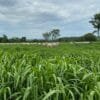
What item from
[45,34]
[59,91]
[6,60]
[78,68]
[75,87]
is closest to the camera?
[59,91]

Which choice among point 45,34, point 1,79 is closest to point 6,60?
point 1,79

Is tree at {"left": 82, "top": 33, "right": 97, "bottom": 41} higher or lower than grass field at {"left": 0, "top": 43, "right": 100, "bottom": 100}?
lower

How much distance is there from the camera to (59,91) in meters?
2.97

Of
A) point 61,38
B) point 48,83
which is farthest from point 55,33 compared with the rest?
point 48,83

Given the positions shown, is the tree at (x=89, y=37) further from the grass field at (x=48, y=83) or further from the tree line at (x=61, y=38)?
the grass field at (x=48, y=83)

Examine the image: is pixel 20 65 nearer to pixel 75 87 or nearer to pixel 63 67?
pixel 63 67

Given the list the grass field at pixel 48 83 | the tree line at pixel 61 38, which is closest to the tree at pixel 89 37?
the tree line at pixel 61 38

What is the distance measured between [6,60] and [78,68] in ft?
3.28

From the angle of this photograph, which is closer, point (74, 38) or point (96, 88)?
point (96, 88)

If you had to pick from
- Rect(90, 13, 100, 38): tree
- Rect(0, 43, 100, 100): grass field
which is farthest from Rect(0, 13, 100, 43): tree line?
Rect(0, 43, 100, 100): grass field

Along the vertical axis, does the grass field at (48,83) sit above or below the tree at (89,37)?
above

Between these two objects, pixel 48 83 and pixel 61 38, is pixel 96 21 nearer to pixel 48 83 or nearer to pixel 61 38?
pixel 61 38

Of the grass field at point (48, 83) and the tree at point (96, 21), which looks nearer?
the grass field at point (48, 83)

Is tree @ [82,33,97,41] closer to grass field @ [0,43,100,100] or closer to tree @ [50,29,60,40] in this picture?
tree @ [50,29,60,40]
